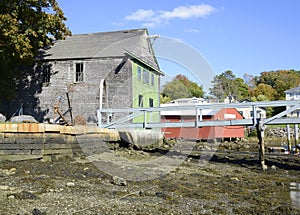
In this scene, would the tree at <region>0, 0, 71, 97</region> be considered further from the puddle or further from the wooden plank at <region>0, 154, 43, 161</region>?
the puddle

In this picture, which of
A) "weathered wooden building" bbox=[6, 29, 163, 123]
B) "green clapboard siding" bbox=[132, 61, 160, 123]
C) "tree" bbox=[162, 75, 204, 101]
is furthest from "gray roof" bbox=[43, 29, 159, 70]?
"tree" bbox=[162, 75, 204, 101]

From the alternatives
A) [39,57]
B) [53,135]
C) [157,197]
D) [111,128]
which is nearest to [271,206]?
[157,197]

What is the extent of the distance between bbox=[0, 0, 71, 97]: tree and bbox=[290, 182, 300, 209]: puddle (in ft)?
43.6

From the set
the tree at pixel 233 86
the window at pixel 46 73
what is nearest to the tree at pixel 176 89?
the window at pixel 46 73

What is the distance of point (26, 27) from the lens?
16844 millimetres

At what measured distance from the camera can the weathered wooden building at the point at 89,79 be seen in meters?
20.6

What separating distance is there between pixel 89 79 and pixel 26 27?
5206mm

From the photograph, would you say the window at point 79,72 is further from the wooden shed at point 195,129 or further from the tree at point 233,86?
the tree at point 233,86

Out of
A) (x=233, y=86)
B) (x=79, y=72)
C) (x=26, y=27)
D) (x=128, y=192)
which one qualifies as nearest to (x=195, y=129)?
(x=79, y=72)

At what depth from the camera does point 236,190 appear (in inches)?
311

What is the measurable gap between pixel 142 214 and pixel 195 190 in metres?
2.54

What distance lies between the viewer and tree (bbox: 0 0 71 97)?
16.0 metres

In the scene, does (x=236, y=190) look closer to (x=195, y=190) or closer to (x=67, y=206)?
(x=195, y=190)

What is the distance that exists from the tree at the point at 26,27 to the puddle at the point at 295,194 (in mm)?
13283
